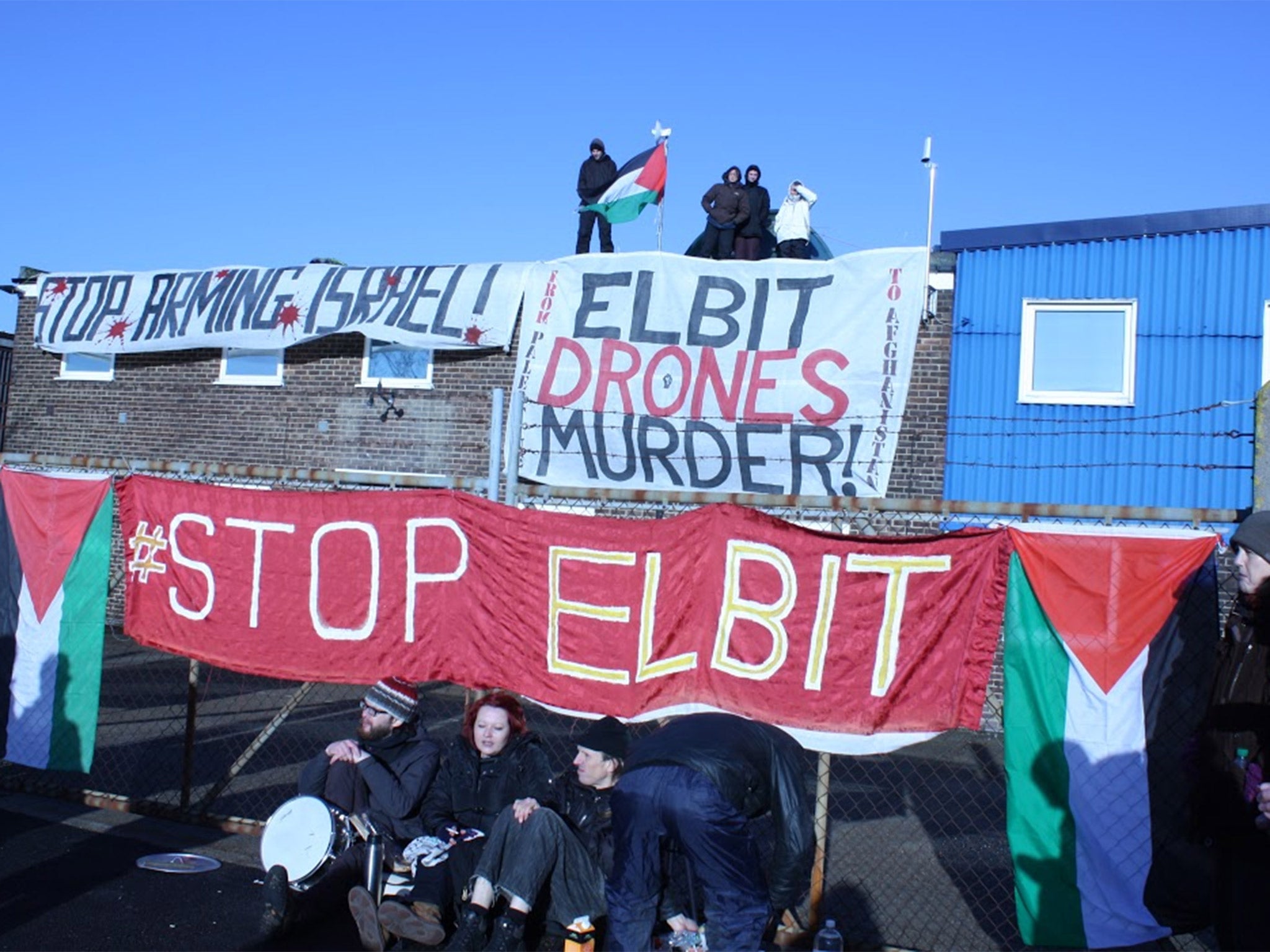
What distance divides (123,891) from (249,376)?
1102 cm

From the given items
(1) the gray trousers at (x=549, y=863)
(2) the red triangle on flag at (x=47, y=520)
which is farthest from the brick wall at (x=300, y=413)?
(1) the gray trousers at (x=549, y=863)

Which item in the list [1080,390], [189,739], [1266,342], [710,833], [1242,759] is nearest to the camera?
[1242,759]

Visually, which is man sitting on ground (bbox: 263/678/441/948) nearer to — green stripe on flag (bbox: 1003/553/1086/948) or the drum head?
the drum head

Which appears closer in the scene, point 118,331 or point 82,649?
point 82,649

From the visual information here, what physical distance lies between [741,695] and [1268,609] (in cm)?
242

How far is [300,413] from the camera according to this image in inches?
615

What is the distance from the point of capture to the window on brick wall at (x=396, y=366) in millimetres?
14977

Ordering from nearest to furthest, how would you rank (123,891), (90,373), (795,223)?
(123,891)
(795,223)
(90,373)

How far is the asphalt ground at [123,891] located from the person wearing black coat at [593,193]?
10.2 meters

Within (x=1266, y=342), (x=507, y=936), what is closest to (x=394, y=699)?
(x=507, y=936)

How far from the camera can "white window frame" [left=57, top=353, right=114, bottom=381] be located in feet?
55.8

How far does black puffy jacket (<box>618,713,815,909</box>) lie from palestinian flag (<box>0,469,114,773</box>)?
4287 millimetres

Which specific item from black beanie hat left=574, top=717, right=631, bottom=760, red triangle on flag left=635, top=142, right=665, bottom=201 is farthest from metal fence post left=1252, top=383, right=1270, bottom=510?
red triangle on flag left=635, top=142, right=665, bottom=201

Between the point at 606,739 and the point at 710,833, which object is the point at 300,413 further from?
the point at 710,833
